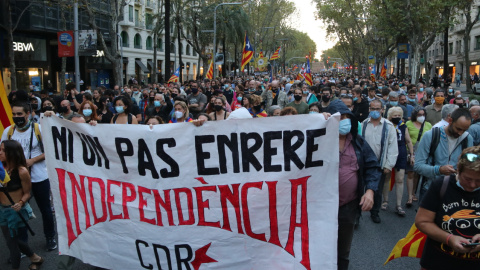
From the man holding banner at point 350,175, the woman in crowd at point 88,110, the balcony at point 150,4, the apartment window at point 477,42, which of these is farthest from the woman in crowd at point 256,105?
the apartment window at point 477,42

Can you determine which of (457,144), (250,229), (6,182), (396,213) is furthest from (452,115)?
(6,182)

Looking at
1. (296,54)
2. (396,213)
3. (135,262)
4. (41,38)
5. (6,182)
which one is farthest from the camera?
(296,54)

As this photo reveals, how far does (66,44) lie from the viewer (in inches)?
657

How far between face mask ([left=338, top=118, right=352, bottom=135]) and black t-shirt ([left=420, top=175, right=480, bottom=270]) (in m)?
0.92

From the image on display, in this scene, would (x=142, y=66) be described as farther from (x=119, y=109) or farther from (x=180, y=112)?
(x=119, y=109)

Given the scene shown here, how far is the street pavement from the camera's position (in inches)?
190

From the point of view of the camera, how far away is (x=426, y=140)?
449 cm

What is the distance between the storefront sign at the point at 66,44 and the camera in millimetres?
16578

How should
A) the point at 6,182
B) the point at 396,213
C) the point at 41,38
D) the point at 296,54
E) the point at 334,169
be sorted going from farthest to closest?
the point at 296,54 → the point at 41,38 → the point at 396,213 → the point at 6,182 → the point at 334,169

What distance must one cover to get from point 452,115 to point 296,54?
12601 centimetres

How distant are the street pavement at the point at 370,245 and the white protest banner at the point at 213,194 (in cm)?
121

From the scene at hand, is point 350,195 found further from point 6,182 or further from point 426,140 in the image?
point 6,182

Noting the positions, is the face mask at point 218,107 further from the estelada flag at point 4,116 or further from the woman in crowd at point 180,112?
the estelada flag at point 4,116

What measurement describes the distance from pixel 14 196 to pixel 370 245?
3.97 m
